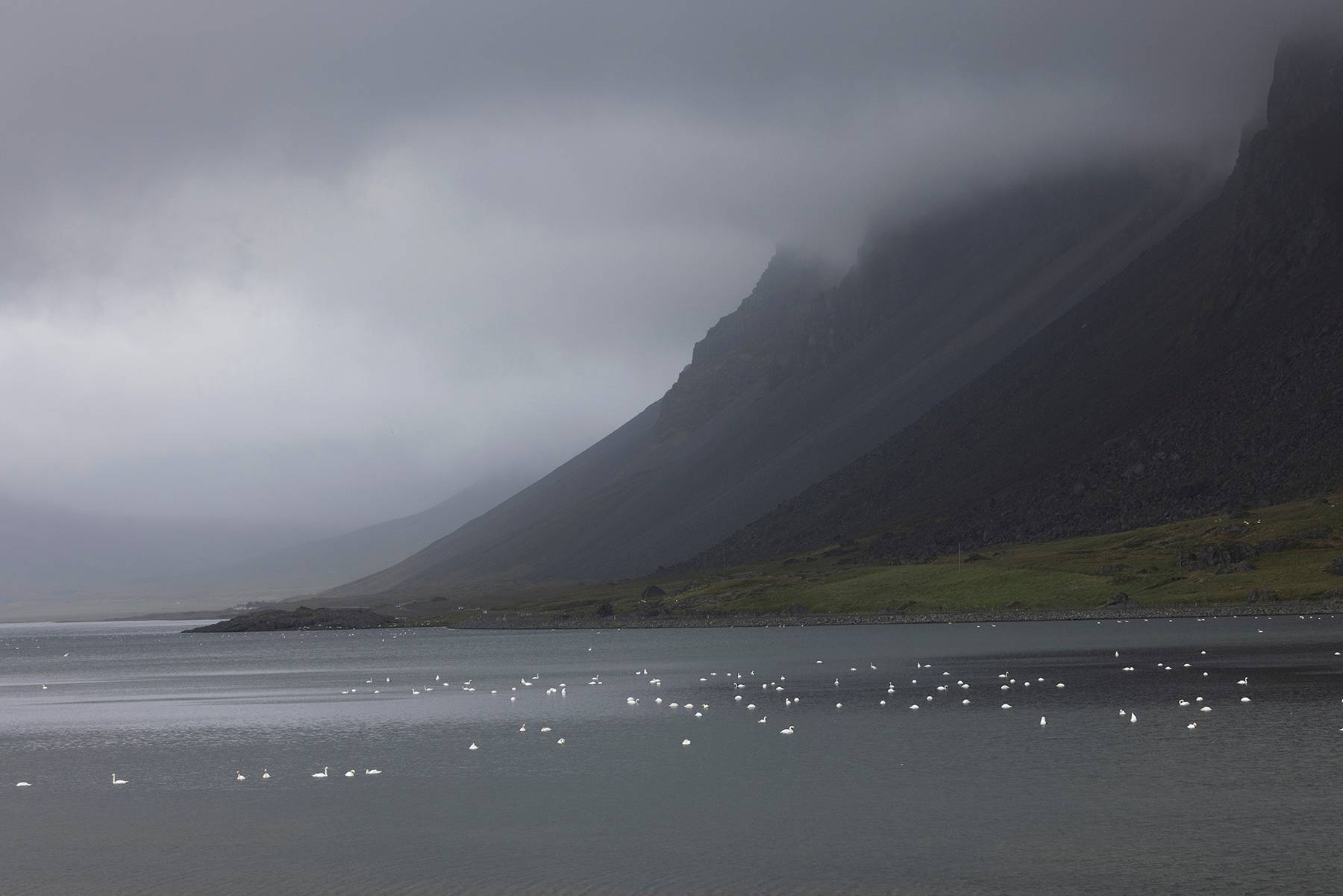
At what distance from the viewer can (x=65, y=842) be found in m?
36.2

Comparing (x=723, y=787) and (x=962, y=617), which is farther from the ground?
(x=723, y=787)

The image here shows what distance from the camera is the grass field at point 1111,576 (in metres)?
142

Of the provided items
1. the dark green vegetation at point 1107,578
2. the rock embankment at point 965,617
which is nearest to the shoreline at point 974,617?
the rock embankment at point 965,617

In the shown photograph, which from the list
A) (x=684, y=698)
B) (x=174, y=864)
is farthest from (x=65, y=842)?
(x=684, y=698)

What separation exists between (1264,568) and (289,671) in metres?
104

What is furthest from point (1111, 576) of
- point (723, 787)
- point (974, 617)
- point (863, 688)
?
point (723, 787)

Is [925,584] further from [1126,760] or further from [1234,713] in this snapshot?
[1126,760]

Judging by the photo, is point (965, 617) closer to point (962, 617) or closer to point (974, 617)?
point (962, 617)

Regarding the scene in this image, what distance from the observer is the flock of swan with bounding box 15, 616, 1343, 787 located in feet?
176

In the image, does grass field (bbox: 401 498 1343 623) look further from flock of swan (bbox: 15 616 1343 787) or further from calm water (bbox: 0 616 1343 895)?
calm water (bbox: 0 616 1343 895)

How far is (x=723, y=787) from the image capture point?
4094 centimetres

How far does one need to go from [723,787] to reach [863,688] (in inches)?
1223

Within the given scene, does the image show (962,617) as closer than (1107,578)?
Yes

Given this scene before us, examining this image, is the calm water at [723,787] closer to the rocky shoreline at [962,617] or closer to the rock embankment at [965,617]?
the rocky shoreline at [962,617]
